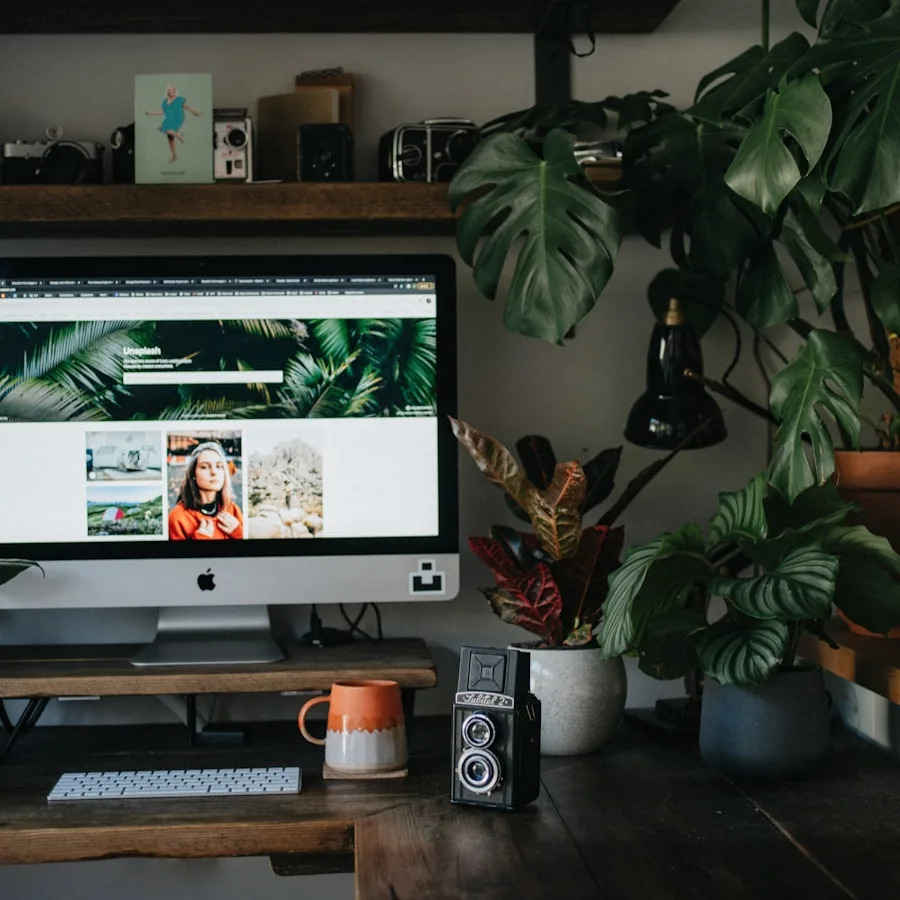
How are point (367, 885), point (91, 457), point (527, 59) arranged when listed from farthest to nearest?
point (527, 59) < point (91, 457) < point (367, 885)

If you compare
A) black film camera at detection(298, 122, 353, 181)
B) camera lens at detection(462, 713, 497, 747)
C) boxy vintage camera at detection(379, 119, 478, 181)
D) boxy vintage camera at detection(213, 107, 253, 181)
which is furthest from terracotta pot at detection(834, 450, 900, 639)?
boxy vintage camera at detection(213, 107, 253, 181)

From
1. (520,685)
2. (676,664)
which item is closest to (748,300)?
(676,664)

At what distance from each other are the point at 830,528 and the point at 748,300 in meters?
0.42

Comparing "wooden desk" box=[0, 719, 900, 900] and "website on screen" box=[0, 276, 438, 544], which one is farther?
"website on screen" box=[0, 276, 438, 544]

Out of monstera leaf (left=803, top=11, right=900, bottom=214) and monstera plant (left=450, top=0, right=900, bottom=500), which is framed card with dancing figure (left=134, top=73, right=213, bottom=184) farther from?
monstera leaf (left=803, top=11, right=900, bottom=214)

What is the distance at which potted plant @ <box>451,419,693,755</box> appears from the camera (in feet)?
4.81

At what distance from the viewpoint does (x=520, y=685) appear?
127 cm

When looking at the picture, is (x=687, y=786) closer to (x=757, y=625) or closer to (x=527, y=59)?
(x=757, y=625)

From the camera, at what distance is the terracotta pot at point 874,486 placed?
59.7 inches

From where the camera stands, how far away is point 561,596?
1.51 m

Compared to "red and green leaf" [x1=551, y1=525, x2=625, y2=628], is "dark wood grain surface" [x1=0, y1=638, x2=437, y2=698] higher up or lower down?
lower down

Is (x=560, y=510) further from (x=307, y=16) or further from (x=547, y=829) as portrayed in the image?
(x=307, y=16)

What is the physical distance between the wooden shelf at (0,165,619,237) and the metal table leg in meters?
0.65

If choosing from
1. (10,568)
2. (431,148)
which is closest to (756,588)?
(431,148)
